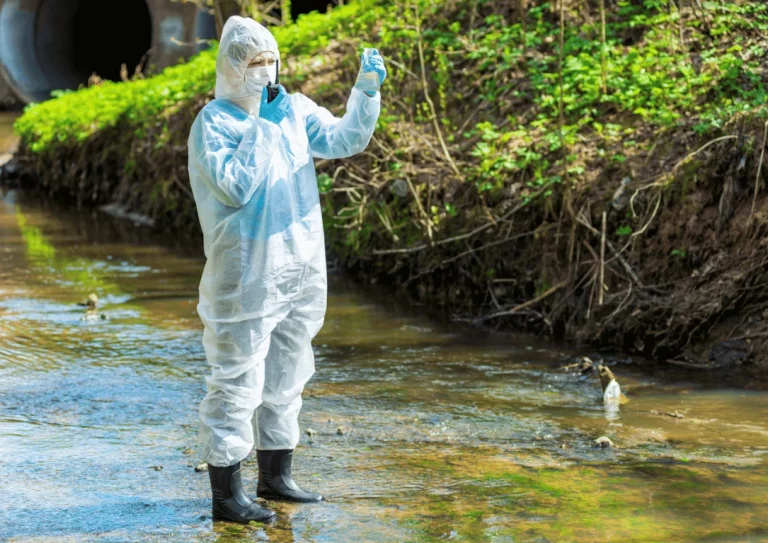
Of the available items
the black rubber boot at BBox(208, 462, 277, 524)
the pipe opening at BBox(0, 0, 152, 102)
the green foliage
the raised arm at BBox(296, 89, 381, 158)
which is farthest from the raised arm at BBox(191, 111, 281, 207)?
the pipe opening at BBox(0, 0, 152, 102)

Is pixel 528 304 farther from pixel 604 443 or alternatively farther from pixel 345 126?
pixel 345 126

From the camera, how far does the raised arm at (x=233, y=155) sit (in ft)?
13.1

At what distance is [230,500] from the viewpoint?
13.6 ft

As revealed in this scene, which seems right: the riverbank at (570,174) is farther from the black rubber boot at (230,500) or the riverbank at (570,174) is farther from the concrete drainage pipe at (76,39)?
the concrete drainage pipe at (76,39)

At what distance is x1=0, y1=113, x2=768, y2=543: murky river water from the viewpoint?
4.12m

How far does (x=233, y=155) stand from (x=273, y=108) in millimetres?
264

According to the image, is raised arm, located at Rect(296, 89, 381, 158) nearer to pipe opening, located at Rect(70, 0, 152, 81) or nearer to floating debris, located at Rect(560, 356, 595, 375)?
floating debris, located at Rect(560, 356, 595, 375)

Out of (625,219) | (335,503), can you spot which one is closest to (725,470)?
(335,503)

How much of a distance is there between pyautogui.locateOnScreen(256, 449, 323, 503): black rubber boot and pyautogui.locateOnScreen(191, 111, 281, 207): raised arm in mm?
1033

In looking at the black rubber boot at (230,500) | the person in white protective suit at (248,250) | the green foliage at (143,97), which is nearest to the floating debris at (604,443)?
the person in white protective suit at (248,250)

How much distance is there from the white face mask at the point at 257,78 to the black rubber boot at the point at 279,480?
142cm

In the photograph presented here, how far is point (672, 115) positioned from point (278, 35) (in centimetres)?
615

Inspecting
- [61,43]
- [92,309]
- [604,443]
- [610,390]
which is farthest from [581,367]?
[61,43]

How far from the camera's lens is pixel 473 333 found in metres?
7.64
